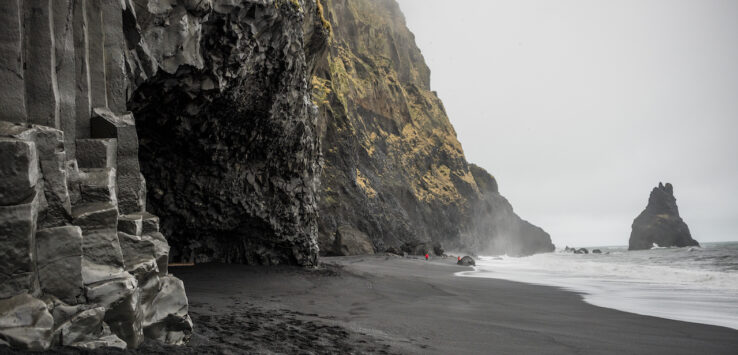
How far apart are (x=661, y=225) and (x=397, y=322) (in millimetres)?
95294

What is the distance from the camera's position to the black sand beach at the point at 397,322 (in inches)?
187

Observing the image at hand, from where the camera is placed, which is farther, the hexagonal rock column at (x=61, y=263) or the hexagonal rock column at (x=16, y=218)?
the hexagonal rock column at (x=61, y=263)

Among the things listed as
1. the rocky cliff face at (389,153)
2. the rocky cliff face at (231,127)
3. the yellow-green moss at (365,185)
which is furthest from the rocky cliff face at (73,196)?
the yellow-green moss at (365,185)

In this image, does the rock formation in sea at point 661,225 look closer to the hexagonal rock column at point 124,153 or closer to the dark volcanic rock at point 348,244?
the dark volcanic rock at point 348,244

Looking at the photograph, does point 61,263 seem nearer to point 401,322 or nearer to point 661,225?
point 401,322

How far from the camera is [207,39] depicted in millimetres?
7422

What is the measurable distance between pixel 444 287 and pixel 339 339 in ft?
24.0

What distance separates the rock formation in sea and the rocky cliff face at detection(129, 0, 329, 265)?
302ft

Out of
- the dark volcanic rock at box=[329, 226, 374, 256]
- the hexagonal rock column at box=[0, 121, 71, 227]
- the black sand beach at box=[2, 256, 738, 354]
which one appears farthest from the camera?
the dark volcanic rock at box=[329, 226, 374, 256]

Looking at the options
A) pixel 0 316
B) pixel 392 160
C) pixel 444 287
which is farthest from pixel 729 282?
pixel 392 160

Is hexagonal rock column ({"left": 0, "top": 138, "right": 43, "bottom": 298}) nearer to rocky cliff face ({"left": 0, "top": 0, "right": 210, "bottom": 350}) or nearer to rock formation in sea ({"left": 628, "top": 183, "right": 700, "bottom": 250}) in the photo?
rocky cliff face ({"left": 0, "top": 0, "right": 210, "bottom": 350})

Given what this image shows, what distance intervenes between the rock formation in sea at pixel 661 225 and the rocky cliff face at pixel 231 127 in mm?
91984

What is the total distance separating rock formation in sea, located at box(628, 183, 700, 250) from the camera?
79750mm

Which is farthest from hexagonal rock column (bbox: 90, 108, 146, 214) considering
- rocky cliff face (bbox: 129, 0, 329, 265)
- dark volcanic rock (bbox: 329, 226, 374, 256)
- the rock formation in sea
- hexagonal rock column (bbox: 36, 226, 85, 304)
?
the rock formation in sea
